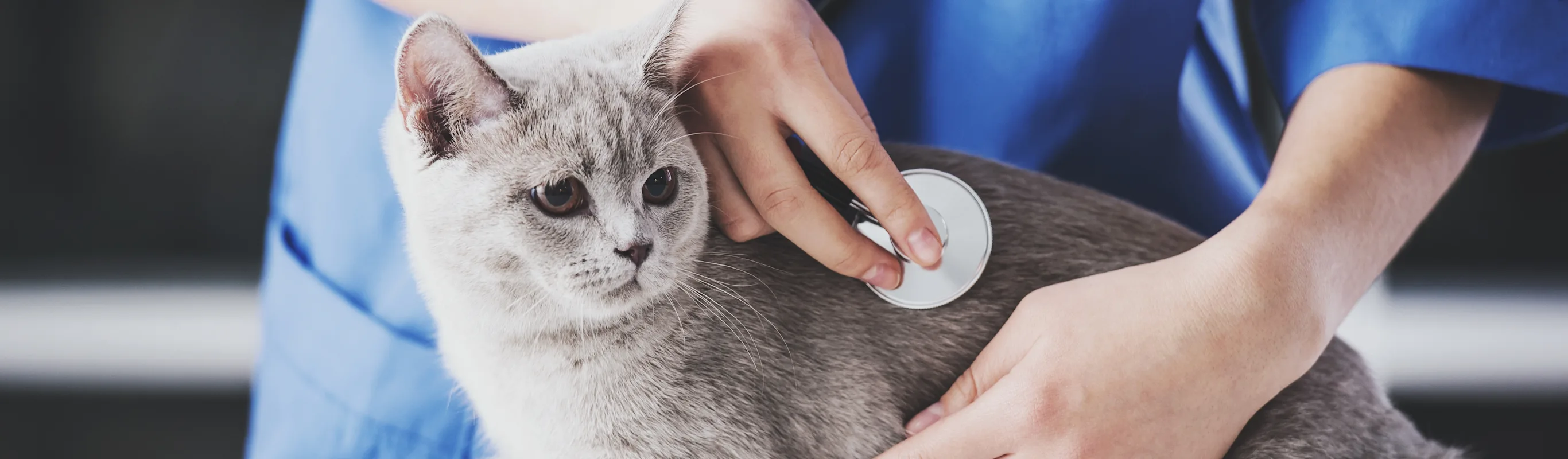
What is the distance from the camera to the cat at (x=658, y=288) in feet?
2.57

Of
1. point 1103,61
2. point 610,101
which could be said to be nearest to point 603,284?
point 610,101

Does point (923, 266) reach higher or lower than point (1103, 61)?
lower

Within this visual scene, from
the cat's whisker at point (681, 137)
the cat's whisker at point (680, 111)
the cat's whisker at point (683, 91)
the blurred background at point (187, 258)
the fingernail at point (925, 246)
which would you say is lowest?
the blurred background at point (187, 258)

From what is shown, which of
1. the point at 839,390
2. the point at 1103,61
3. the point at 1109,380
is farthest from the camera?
the point at 1103,61

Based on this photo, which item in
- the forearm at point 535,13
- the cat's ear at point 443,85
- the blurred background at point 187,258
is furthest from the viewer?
the blurred background at point 187,258

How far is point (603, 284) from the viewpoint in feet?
2.56

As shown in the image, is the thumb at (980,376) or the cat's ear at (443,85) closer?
the cat's ear at (443,85)

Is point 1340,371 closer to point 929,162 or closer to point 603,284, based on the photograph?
point 929,162

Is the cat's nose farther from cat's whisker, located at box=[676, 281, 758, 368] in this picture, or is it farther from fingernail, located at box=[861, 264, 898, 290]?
fingernail, located at box=[861, 264, 898, 290]

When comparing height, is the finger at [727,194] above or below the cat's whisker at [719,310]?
above

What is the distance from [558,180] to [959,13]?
1.66ft

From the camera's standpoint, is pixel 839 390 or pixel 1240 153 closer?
pixel 839 390

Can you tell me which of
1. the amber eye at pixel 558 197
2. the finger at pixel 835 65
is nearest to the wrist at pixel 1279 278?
the finger at pixel 835 65

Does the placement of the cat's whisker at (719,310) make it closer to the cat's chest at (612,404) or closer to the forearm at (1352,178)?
the cat's chest at (612,404)
